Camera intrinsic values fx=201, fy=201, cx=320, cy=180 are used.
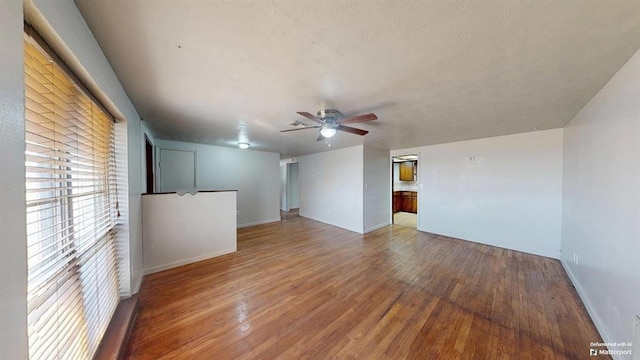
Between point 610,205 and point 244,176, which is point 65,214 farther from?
point 244,176

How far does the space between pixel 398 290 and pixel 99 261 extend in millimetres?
2901

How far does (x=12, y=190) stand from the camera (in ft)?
2.08

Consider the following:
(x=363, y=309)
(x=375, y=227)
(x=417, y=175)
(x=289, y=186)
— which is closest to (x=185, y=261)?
(x=363, y=309)

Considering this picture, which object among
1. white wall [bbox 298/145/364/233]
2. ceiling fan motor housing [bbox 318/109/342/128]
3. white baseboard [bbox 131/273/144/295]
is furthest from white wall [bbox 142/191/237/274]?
white wall [bbox 298/145/364/233]

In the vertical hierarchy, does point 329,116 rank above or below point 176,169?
above

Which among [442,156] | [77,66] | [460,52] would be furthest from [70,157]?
[442,156]

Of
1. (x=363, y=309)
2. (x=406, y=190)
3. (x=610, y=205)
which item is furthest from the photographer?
(x=406, y=190)

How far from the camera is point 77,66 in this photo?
3.79ft

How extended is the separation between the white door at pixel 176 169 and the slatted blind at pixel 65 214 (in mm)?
3114

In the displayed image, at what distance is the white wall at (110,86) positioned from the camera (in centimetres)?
93

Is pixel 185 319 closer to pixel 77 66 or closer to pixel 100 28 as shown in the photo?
pixel 77 66

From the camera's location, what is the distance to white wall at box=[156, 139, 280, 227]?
16.4 feet

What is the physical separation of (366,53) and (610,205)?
8.04ft

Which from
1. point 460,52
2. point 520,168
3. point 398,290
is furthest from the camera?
point 520,168
